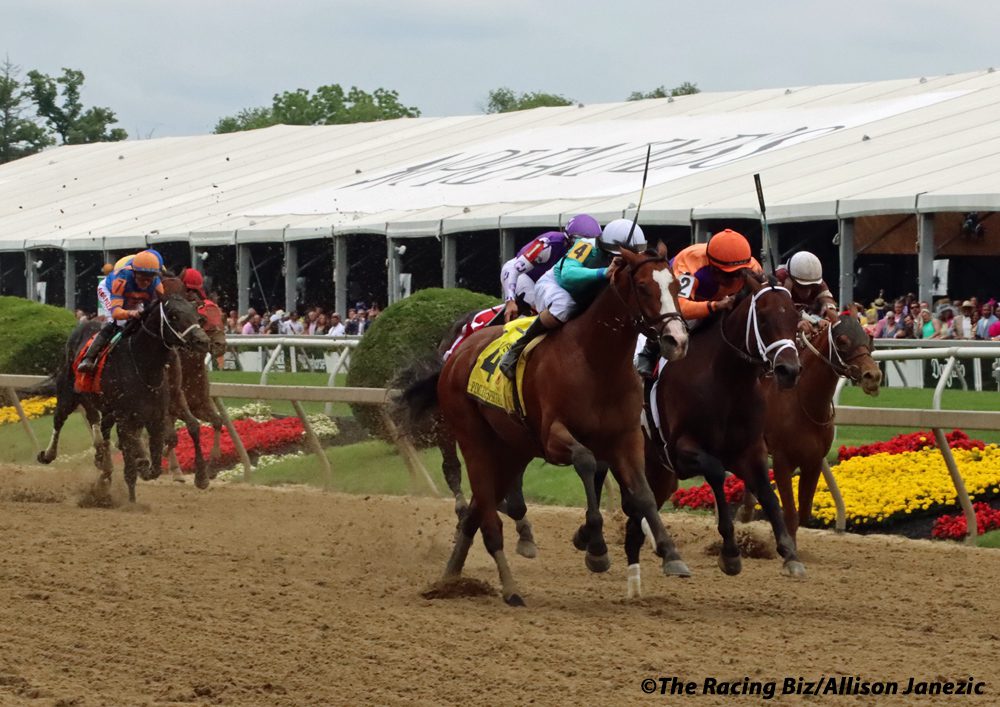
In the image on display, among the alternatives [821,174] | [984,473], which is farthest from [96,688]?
[821,174]

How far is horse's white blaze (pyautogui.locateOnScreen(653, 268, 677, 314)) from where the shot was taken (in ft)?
21.6

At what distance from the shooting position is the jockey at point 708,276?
7688 millimetres

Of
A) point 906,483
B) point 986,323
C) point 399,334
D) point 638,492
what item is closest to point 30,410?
point 399,334

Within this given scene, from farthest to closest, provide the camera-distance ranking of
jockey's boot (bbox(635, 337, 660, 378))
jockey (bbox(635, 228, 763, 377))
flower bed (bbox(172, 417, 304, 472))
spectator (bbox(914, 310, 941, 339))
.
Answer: spectator (bbox(914, 310, 941, 339)) → flower bed (bbox(172, 417, 304, 472)) → jockey's boot (bbox(635, 337, 660, 378)) → jockey (bbox(635, 228, 763, 377))

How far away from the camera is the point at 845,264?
18.2 meters

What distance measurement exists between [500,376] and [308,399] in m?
5.47

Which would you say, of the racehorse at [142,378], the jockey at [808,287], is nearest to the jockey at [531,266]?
the jockey at [808,287]

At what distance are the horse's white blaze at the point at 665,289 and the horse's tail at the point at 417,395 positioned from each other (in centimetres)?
195

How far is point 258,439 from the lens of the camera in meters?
14.1

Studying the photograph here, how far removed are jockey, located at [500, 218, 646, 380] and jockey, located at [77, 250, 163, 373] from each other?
4872mm

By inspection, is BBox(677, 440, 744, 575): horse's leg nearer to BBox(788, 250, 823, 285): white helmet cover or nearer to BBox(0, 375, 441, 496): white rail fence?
BBox(788, 250, 823, 285): white helmet cover

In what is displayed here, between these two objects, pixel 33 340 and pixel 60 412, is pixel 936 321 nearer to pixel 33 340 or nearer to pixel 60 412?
pixel 60 412

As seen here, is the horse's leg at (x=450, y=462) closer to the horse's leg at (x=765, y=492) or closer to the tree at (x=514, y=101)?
the horse's leg at (x=765, y=492)

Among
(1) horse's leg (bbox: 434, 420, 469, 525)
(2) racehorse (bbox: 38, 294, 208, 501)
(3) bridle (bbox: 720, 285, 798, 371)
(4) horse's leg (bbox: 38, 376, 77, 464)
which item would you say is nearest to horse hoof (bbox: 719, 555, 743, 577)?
(3) bridle (bbox: 720, 285, 798, 371)
